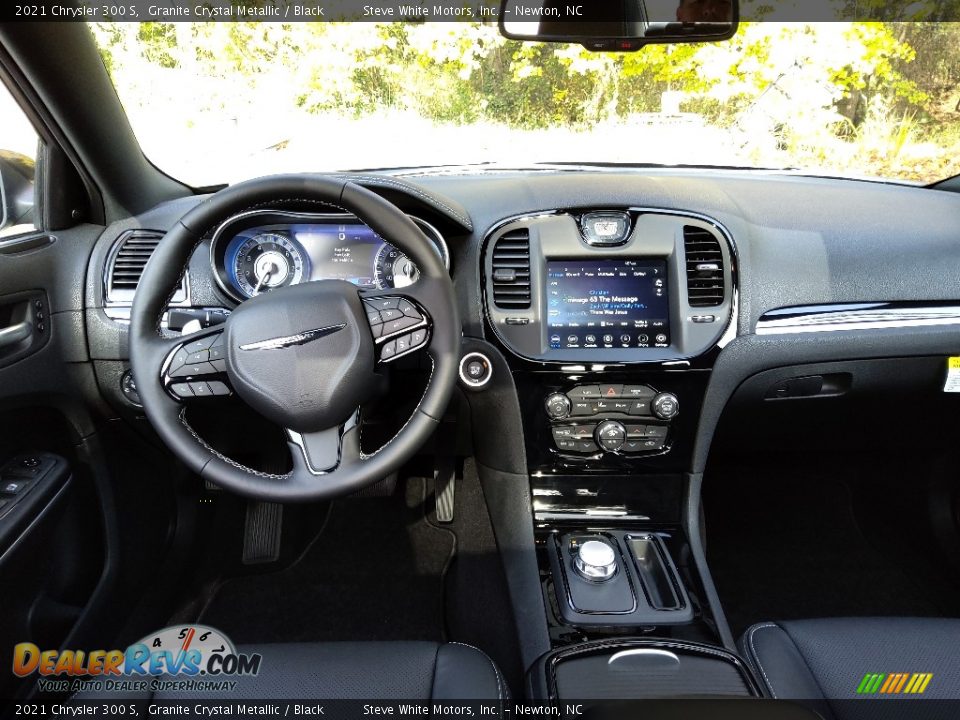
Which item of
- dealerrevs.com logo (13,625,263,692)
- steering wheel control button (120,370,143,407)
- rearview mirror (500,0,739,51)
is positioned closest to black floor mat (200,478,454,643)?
dealerrevs.com logo (13,625,263,692)

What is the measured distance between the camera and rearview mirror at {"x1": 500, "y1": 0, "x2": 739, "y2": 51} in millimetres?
1676

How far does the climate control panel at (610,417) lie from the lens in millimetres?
1854

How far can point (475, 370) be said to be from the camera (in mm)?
1837

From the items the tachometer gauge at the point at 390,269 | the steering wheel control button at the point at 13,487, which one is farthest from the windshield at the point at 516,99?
the steering wheel control button at the point at 13,487

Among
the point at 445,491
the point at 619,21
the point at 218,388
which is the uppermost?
the point at 619,21

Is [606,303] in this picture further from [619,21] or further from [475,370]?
[619,21]

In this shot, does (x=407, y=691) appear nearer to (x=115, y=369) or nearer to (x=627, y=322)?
(x=627, y=322)

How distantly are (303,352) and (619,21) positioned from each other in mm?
1165

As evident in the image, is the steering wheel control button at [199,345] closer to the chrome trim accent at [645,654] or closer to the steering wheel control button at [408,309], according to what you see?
the steering wheel control button at [408,309]

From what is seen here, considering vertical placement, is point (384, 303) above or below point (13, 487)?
above

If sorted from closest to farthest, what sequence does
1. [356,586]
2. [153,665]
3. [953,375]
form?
[153,665] → [953,375] → [356,586]

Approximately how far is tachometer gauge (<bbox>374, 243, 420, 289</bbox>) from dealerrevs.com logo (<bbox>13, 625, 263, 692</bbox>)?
94 centimetres

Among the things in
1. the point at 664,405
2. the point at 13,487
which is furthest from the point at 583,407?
the point at 13,487

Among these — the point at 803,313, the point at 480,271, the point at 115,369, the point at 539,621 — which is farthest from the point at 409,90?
the point at 539,621
